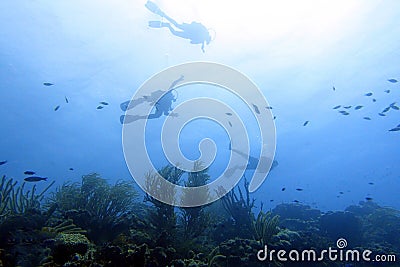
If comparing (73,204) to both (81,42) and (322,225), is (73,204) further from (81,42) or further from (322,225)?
(81,42)

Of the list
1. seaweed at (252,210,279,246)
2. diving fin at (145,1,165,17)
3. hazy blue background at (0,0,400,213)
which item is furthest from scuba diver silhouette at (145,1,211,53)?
seaweed at (252,210,279,246)

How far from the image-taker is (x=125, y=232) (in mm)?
7805

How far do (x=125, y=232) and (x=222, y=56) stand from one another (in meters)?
18.9

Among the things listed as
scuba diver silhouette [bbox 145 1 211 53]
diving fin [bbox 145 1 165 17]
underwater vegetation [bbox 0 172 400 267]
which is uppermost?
diving fin [bbox 145 1 165 17]

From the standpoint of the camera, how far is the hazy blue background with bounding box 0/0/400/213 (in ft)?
63.4

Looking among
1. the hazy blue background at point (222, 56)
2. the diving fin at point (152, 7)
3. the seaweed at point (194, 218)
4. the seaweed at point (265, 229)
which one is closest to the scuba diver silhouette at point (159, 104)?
the diving fin at point (152, 7)

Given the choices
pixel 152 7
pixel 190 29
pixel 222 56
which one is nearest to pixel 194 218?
pixel 190 29

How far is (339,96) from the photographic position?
29.3m

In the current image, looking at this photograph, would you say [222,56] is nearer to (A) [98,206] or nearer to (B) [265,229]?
(B) [265,229]

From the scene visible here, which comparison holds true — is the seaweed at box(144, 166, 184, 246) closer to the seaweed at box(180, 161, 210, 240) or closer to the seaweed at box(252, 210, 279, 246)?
the seaweed at box(180, 161, 210, 240)

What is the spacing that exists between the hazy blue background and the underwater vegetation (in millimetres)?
10319

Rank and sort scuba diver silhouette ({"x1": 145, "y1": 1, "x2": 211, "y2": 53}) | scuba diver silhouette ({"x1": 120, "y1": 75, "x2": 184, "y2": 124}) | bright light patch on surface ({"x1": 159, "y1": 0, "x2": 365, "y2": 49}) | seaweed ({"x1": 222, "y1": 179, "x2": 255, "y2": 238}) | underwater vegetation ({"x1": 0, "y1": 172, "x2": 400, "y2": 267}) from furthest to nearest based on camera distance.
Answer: bright light patch on surface ({"x1": 159, "y1": 0, "x2": 365, "y2": 49})
scuba diver silhouette ({"x1": 145, "y1": 1, "x2": 211, "y2": 53})
scuba diver silhouette ({"x1": 120, "y1": 75, "x2": 184, "y2": 124})
seaweed ({"x1": 222, "y1": 179, "x2": 255, "y2": 238})
underwater vegetation ({"x1": 0, "y1": 172, "x2": 400, "y2": 267})

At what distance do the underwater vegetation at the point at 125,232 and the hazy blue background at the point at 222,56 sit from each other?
10319 millimetres

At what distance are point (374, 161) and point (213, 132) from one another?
36.3 metres
